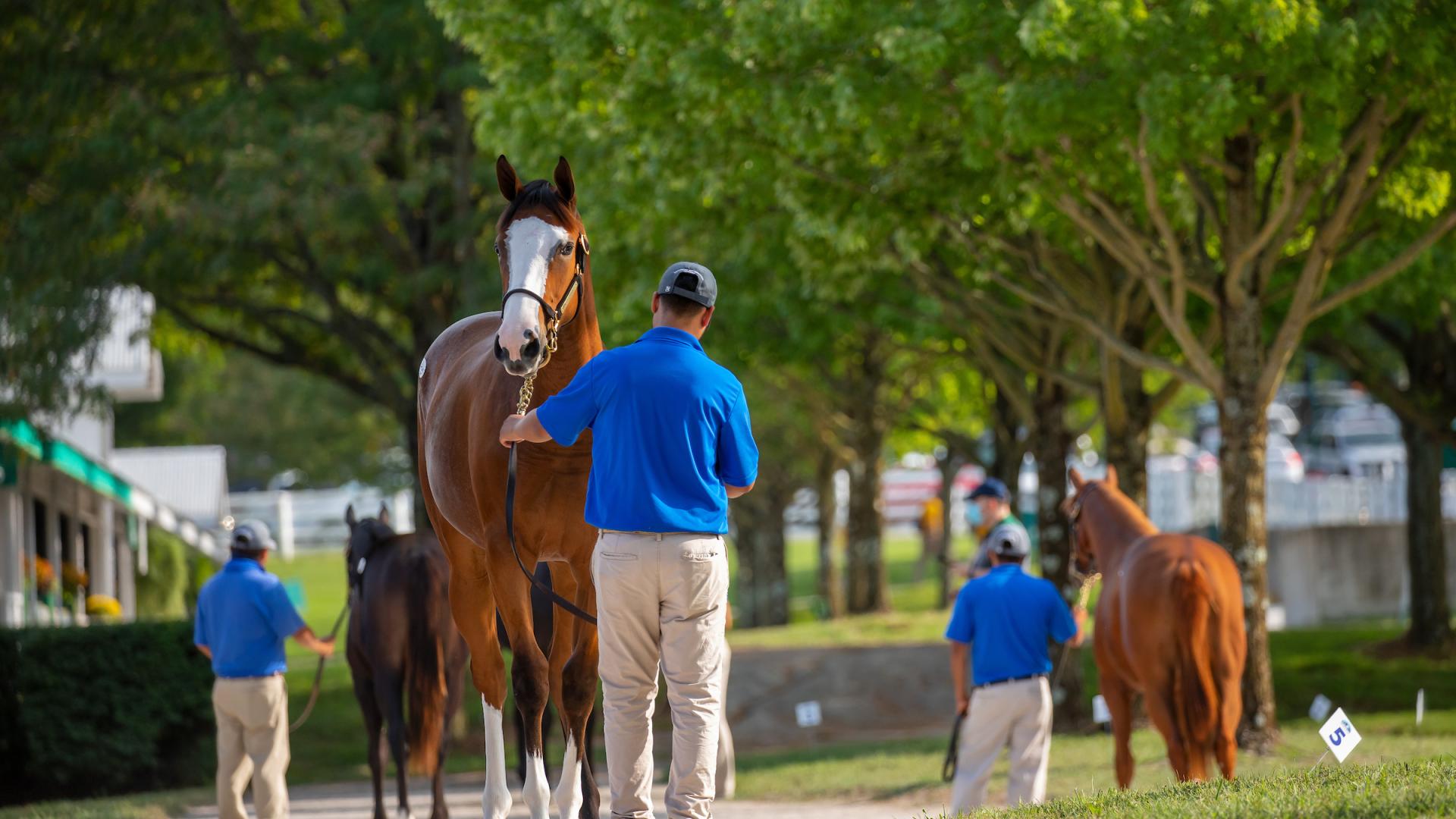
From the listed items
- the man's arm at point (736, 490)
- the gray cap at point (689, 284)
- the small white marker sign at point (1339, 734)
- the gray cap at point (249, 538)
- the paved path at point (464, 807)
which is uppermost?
the gray cap at point (689, 284)

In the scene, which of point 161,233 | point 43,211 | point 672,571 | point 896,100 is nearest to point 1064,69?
point 896,100

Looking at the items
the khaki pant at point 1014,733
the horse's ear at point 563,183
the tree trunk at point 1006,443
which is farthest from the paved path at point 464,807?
the tree trunk at point 1006,443

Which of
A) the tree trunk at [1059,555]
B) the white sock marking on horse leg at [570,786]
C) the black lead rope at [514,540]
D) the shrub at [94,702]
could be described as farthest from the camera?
the tree trunk at [1059,555]

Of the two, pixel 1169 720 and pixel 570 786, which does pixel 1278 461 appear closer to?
pixel 1169 720

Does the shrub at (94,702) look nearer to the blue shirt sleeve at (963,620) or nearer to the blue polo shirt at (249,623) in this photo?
the blue polo shirt at (249,623)

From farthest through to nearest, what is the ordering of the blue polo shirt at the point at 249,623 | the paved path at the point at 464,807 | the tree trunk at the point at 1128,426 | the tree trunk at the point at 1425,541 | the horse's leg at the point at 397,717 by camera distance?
the tree trunk at the point at 1425,541, the tree trunk at the point at 1128,426, the paved path at the point at 464,807, the horse's leg at the point at 397,717, the blue polo shirt at the point at 249,623

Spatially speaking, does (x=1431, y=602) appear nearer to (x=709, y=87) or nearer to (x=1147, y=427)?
(x=1147, y=427)

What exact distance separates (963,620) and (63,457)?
1700cm

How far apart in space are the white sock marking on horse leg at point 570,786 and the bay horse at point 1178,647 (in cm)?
465

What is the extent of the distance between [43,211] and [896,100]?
39.4 ft

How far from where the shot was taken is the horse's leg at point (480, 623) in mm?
7809

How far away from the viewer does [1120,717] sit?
11.4m

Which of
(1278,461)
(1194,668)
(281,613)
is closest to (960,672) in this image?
(1194,668)

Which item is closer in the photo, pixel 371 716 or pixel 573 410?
pixel 573 410
